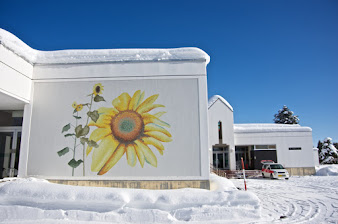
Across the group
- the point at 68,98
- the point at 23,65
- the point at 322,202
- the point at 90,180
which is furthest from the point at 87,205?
the point at 322,202

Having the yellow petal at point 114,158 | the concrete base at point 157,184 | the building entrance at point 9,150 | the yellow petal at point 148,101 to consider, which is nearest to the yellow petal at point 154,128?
the yellow petal at point 148,101

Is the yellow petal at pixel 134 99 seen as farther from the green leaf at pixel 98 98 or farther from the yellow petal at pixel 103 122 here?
the green leaf at pixel 98 98

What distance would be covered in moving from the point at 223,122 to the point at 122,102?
14954mm

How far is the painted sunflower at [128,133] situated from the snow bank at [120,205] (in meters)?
2.59

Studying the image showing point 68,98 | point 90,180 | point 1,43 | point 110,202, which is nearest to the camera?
point 110,202

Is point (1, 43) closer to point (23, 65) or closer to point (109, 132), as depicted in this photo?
point (23, 65)

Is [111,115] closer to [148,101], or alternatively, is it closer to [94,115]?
[94,115]

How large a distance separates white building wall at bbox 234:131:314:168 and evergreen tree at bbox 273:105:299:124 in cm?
2562

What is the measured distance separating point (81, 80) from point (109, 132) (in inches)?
94.2

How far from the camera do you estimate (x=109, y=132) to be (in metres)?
9.57

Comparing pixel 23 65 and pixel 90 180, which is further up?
pixel 23 65

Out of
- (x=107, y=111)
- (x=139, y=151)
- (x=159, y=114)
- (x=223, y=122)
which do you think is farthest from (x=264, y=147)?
(x=107, y=111)

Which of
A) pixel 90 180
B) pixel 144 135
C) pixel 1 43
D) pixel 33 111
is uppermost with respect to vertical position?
pixel 1 43

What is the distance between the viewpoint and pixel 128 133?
9523 millimetres
